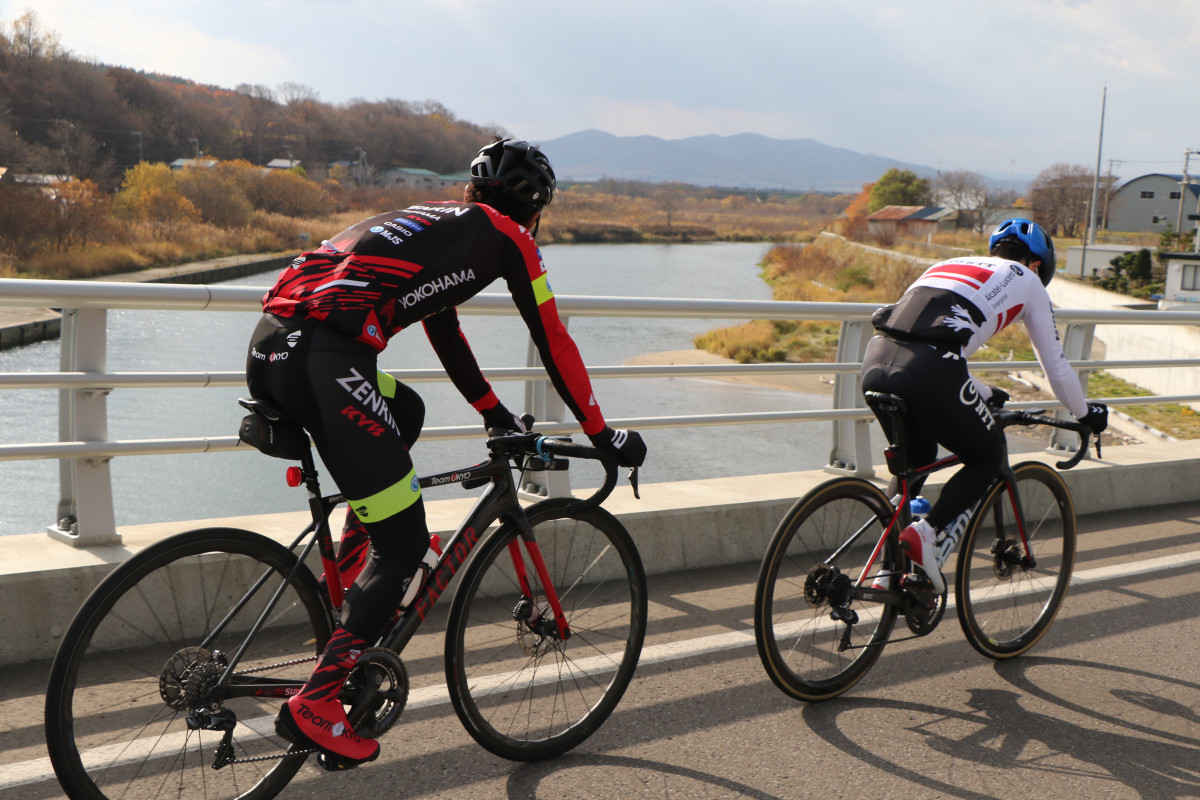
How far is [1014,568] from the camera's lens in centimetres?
444

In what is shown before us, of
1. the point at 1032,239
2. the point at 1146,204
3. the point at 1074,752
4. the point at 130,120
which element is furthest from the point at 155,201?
the point at 1146,204

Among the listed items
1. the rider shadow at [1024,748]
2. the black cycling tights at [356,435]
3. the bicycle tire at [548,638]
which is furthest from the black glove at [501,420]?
the rider shadow at [1024,748]

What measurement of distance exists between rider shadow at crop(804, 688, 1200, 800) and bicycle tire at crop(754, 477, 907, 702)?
0.14 meters

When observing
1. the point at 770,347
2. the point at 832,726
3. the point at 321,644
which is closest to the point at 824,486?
the point at 832,726

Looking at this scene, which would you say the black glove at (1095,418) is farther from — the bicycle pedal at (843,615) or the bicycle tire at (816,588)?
the bicycle pedal at (843,615)

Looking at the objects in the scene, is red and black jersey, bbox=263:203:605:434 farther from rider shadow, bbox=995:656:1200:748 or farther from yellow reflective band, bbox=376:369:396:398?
rider shadow, bbox=995:656:1200:748

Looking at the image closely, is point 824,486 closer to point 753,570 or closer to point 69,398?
point 753,570

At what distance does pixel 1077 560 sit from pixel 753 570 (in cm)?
192

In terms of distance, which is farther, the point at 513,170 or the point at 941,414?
the point at 941,414

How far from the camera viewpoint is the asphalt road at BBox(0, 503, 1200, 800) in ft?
10.4

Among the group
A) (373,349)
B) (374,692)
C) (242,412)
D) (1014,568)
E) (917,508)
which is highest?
(373,349)

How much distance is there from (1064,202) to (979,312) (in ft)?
395

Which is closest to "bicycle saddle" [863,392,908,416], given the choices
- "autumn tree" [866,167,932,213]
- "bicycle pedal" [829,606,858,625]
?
"bicycle pedal" [829,606,858,625]

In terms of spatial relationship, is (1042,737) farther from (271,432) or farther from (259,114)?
(259,114)
